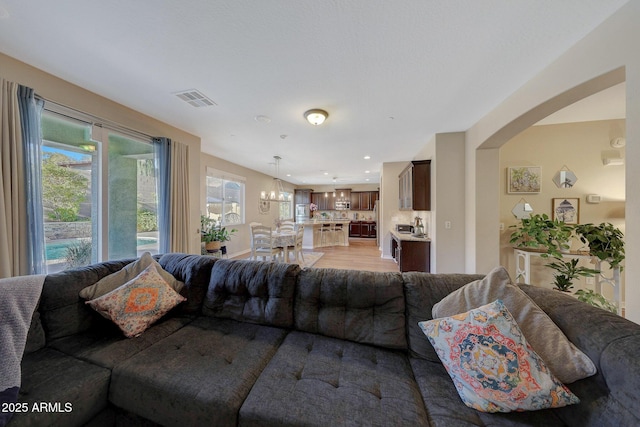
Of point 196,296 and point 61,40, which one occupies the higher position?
point 61,40

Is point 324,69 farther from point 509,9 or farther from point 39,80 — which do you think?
point 39,80

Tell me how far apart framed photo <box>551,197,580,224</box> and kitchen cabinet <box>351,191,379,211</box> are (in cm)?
653

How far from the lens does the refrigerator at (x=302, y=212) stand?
396 inches

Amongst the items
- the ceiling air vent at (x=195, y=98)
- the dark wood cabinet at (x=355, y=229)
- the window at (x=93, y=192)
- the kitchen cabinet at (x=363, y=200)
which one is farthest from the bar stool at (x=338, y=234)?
the ceiling air vent at (x=195, y=98)

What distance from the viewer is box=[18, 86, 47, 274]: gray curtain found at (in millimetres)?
1817

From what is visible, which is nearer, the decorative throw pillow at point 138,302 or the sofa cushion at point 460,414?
the sofa cushion at point 460,414

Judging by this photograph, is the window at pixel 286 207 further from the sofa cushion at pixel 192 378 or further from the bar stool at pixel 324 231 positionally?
the sofa cushion at pixel 192 378

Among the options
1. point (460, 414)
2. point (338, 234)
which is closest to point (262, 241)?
point (338, 234)

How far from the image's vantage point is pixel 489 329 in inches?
39.5

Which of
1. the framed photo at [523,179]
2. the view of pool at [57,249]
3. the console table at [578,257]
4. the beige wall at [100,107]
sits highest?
the beige wall at [100,107]

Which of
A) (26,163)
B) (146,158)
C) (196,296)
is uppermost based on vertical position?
(146,158)

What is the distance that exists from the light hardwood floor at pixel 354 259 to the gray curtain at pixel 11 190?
4154 mm

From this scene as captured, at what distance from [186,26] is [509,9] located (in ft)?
6.90

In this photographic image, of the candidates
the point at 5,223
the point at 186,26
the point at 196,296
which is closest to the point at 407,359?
the point at 196,296
